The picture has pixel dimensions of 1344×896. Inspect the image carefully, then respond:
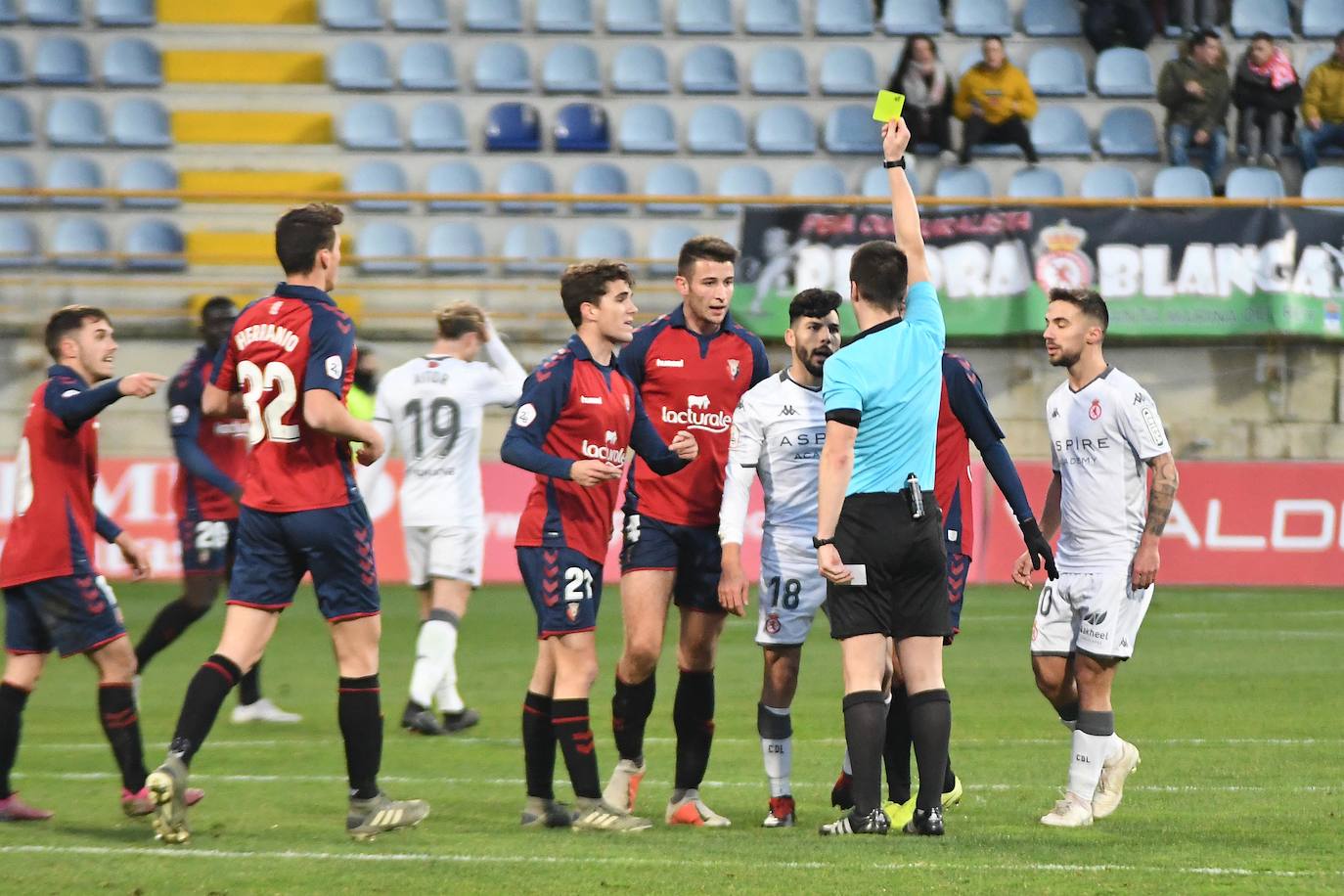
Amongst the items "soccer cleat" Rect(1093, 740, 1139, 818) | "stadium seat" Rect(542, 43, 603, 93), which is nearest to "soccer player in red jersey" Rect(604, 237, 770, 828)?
"soccer cleat" Rect(1093, 740, 1139, 818)

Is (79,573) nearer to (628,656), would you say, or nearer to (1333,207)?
(628,656)

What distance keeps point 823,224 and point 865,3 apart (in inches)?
206

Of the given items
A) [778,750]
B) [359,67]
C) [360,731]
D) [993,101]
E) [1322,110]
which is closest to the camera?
[360,731]

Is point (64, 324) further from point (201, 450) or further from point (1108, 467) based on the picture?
point (1108, 467)

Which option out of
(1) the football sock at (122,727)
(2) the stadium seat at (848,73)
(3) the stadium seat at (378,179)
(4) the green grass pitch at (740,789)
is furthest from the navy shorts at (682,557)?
(2) the stadium seat at (848,73)

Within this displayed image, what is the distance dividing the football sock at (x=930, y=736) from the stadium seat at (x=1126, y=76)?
668 inches

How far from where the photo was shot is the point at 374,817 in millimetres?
6637

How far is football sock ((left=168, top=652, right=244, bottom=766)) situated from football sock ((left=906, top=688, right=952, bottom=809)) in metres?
2.48

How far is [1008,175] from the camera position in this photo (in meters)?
21.3

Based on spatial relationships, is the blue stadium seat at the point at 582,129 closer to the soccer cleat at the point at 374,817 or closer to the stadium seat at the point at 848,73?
the stadium seat at the point at 848,73

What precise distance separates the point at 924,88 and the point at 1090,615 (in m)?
14.2

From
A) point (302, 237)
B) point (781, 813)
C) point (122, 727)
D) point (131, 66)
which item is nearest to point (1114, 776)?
point (781, 813)

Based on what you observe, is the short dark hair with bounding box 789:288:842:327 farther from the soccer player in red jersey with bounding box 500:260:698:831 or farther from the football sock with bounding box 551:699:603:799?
the football sock with bounding box 551:699:603:799

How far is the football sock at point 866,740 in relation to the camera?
21.0 feet
